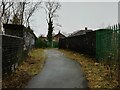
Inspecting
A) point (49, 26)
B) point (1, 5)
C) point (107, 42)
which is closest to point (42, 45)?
point (49, 26)

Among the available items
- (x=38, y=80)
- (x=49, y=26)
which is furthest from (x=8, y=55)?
(x=49, y=26)

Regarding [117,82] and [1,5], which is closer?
[117,82]

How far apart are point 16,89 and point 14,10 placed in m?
41.6

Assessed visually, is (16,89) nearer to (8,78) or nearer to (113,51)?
(8,78)

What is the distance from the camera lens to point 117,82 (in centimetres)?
883

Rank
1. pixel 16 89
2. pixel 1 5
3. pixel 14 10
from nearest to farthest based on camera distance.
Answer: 1. pixel 16 89
2. pixel 1 5
3. pixel 14 10

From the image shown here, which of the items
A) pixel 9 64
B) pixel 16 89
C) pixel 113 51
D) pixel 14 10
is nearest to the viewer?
pixel 16 89

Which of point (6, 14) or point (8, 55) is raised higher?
point (6, 14)

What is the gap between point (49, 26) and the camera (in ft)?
226

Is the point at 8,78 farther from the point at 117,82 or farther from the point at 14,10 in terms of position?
the point at 14,10

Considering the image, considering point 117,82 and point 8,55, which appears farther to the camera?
point 8,55

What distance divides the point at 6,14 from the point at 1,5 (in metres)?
2.57

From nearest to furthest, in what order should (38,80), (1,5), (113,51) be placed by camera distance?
(38,80), (113,51), (1,5)

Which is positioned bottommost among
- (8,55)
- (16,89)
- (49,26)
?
(16,89)
